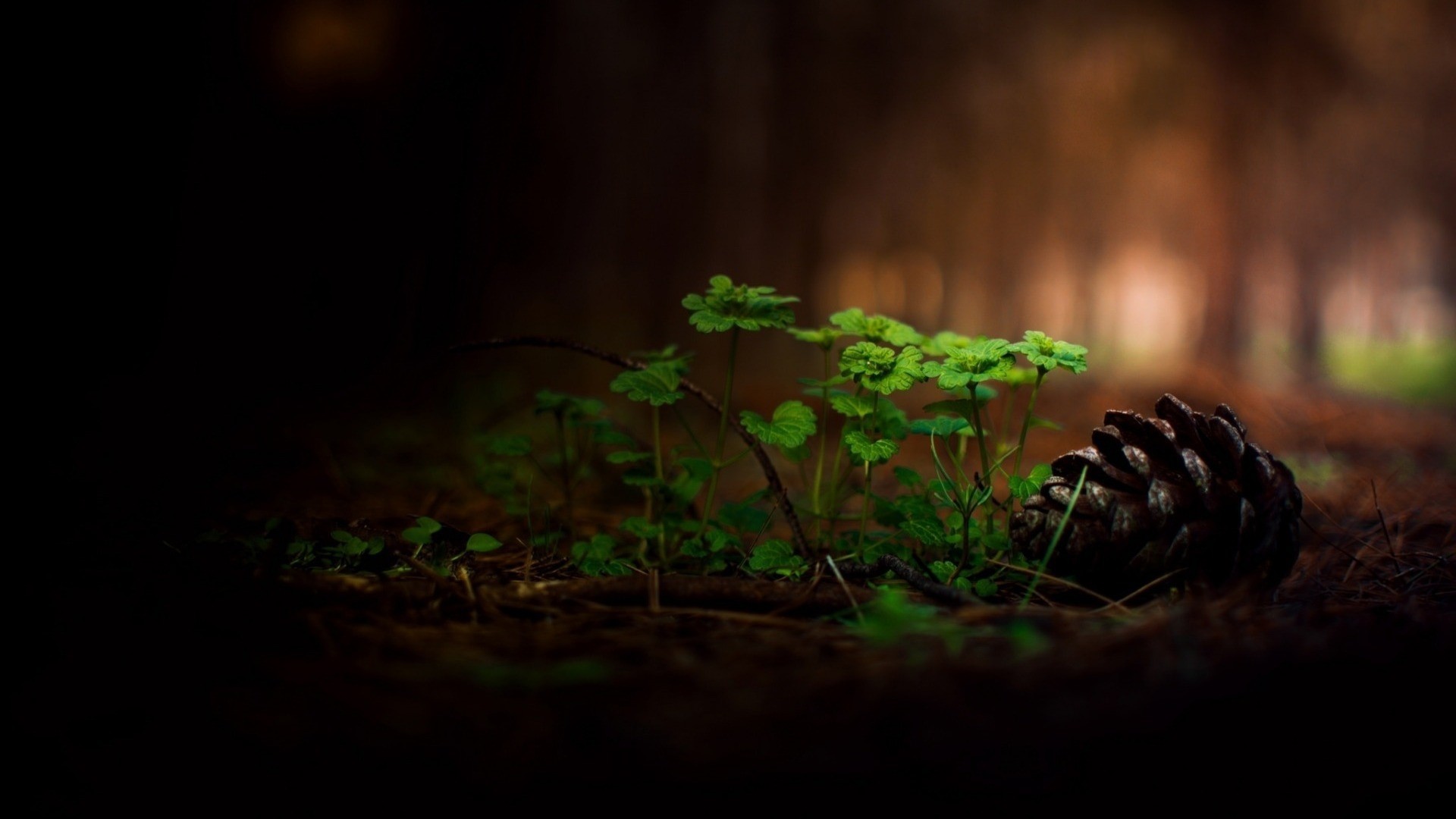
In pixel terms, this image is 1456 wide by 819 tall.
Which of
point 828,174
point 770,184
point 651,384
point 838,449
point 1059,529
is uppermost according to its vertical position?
point 828,174

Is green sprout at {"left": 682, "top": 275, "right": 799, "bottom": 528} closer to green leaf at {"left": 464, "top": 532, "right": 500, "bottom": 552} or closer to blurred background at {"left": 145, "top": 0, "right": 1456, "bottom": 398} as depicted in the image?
green leaf at {"left": 464, "top": 532, "right": 500, "bottom": 552}

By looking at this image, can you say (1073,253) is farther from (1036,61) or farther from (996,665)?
(996,665)

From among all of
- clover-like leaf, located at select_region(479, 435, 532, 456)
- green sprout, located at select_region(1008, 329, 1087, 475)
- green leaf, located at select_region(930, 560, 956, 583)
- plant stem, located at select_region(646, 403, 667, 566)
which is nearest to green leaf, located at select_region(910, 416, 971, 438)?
green sprout, located at select_region(1008, 329, 1087, 475)

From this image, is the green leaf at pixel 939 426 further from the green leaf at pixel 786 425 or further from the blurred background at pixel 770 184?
the blurred background at pixel 770 184

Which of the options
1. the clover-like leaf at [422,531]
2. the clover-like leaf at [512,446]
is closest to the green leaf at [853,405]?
the clover-like leaf at [512,446]

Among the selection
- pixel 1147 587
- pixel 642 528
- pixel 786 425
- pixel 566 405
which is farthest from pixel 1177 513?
pixel 566 405

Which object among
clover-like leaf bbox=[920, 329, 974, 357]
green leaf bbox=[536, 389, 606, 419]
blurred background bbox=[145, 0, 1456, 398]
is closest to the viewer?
clover-like leaf bbox=[920, 329, 974, 357]

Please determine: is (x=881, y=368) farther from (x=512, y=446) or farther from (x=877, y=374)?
(x=512, y=446)
